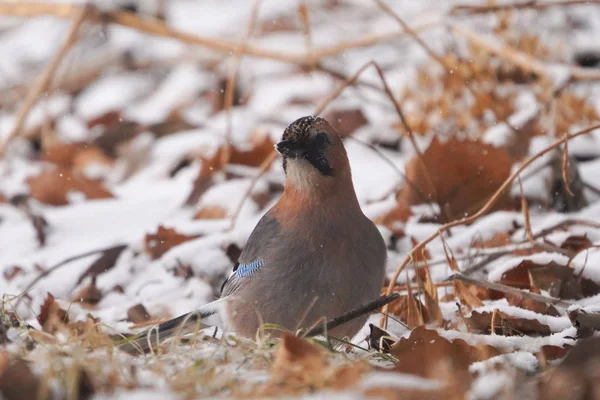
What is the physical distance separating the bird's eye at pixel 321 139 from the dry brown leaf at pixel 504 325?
0.67 m

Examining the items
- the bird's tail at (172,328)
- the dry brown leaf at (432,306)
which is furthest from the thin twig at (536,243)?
the bird's tail at (172,328)

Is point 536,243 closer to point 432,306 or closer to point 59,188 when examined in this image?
point 432,306

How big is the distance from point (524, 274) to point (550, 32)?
2.58 m

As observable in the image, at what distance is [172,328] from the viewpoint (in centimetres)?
218

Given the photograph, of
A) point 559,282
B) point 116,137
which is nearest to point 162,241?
point 559,282

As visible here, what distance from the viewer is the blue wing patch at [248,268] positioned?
2.52m

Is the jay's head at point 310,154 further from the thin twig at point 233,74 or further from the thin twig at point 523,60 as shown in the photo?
the thin twig at point 523,60

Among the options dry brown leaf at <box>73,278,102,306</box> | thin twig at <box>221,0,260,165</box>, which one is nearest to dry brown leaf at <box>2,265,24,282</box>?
dry brown leaf at <box>73,278,102,306</box>

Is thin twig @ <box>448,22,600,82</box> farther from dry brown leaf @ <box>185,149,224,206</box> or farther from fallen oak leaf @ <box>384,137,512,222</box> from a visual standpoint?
dry brown leaf @ <box>185,149,224,206</box>

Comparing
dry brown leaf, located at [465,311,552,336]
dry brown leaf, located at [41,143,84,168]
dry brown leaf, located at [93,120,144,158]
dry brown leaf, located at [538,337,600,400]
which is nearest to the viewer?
dry brown leaf, located at [538,337,600,400]

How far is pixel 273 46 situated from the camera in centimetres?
668

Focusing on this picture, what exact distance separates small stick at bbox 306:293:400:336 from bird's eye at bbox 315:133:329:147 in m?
0.64

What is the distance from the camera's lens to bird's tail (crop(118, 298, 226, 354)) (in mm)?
1949

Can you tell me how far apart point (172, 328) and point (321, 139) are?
29.2 inches
